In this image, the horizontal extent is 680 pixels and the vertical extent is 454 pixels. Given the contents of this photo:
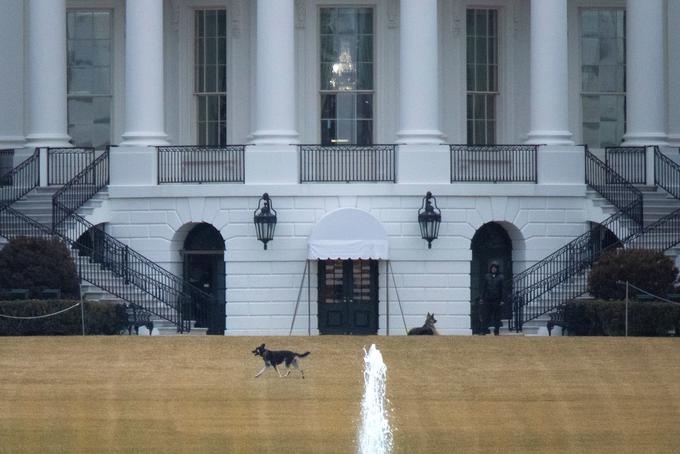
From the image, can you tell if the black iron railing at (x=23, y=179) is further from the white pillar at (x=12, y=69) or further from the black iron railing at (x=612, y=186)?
the black iron railing at (x=612, y=186)

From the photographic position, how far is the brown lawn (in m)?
46.5

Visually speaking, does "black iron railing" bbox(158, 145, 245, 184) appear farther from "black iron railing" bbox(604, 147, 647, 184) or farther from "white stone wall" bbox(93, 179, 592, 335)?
"black iron railing" bbox(604, 147, 647, 184)

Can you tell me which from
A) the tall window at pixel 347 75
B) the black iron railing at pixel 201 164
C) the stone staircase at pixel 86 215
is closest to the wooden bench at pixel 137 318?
the stone staircase at pixel 86 215

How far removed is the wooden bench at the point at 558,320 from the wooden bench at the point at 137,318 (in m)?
8.83

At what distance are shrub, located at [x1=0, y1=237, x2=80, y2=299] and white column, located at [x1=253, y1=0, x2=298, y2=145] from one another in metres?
6.50

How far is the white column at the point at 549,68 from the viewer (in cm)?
6550

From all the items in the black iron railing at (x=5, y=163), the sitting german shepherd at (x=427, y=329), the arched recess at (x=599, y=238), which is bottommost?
the sitting german shepherd at (x=427, y=329)

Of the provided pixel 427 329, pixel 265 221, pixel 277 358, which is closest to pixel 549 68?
pixel 265 221

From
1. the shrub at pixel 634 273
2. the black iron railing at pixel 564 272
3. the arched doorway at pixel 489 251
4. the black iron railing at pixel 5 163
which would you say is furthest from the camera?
the black iron railing at pixel 5 163

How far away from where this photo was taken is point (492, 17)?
69.2m

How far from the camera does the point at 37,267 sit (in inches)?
2372

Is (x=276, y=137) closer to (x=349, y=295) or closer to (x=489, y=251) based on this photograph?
(x=349, y=295)

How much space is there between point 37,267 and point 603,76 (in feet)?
55.6

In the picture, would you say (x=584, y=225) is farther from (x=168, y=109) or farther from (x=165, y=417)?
(x=165, y=417)
